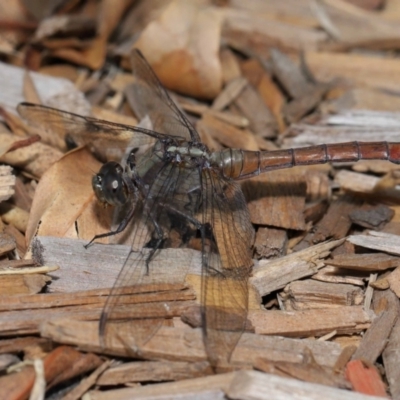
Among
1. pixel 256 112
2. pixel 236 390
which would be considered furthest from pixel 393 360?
pixel 256 112

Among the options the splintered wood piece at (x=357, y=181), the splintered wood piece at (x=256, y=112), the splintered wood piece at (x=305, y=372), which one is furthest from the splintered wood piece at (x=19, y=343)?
the splintered wood piece at (x=256, y=112)

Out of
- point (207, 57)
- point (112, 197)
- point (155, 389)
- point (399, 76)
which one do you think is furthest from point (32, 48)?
point (155, 389)

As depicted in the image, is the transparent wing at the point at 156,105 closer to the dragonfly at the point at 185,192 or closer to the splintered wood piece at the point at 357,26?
the dragonfly at the point at 185,192

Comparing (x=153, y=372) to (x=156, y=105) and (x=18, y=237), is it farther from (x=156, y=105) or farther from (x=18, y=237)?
(x=156, y=105)

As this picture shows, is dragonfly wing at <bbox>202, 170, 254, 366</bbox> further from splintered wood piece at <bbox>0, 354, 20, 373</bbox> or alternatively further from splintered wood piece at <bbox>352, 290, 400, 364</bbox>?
splintered wood piece at <bbox>0, 354, 20, 373</bbox>

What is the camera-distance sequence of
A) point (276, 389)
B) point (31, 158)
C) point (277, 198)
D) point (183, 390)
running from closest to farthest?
point (276, 389) < point (183, 390) < point (277, 198) < point (31, 158)

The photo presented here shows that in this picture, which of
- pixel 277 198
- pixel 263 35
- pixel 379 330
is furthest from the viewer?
pixel 263 35

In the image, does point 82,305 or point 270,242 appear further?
point 270,242
